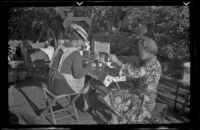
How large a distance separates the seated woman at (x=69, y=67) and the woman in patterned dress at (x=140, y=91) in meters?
0.48

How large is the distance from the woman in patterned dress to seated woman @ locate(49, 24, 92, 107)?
0.48 m

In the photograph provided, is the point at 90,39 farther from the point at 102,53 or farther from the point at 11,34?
the point at 11,34

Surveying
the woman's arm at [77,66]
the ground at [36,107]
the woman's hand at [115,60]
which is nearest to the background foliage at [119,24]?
the woman's hand at [115,60]

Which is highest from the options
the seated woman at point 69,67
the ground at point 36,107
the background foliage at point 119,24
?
the background foliage at point 119,24

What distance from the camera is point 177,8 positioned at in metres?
3.69

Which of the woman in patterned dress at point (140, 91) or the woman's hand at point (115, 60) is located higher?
the woman's hand at point (115, 60)

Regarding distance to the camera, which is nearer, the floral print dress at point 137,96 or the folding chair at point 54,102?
the floral print dress at point 137,96

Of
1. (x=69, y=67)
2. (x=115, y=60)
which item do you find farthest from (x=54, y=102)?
(x=115, y=60)

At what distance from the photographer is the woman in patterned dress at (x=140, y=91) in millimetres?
3691

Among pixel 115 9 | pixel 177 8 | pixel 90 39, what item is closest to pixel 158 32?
pixel 177 8

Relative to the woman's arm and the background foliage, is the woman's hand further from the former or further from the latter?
the woman's arm

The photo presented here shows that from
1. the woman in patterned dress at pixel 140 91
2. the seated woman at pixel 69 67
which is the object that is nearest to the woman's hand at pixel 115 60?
the woman in patterned dress at pixel 140 91

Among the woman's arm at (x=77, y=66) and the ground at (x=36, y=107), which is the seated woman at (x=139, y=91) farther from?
the woman's arm at (x=77, y=66)
